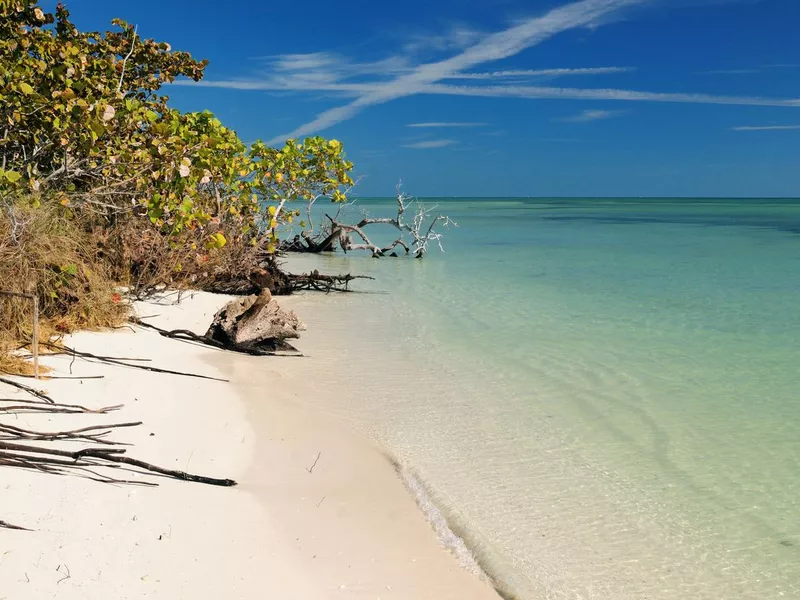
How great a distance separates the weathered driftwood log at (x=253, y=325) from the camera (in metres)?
7.60

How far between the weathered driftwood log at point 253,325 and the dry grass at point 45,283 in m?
1.05

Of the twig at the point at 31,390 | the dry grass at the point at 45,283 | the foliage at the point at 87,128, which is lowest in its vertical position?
the twig at the point at 31,390

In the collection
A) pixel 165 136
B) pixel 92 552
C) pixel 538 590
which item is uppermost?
pixel 165 136

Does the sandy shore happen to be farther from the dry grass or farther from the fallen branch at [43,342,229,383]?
the dry grass

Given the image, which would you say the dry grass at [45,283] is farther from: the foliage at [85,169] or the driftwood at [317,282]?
the driftwood at [317,282]

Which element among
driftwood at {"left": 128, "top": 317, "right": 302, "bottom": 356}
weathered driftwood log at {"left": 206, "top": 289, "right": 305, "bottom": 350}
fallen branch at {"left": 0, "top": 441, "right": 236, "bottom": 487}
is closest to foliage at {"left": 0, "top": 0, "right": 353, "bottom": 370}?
driftwood at {"left": 128, "top": 317, "right": 302, "bottom": 356}

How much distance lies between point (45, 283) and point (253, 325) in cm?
225

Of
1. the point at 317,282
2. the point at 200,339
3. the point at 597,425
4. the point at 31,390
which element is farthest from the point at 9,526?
the point at 317,282

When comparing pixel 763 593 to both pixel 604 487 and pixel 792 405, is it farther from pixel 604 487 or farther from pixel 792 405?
pixel 792 405

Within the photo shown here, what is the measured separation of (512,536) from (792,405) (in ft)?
12.7

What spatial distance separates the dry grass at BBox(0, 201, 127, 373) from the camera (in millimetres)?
5410

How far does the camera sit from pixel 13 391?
14.3 feet

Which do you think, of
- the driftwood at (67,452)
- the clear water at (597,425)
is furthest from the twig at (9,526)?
the clear water at (597,425)

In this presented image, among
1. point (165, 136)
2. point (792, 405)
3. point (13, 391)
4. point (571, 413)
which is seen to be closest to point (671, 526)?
point (571, 413)
